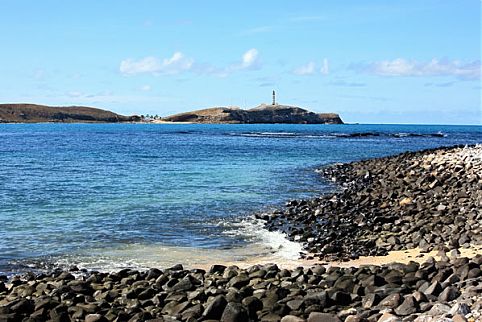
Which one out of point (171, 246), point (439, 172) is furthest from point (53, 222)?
point (439, 172)

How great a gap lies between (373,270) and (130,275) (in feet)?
13.9

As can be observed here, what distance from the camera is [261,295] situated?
8234 millimetres

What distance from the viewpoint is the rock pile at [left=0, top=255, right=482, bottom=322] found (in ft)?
23.4

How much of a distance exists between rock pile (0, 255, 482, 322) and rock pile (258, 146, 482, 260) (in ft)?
11.1

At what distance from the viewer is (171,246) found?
14.1m

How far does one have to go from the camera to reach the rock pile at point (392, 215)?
516 inches

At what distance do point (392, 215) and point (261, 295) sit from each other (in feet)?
31.8

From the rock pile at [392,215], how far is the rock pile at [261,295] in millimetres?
3395

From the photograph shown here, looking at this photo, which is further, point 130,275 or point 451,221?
point 451,221

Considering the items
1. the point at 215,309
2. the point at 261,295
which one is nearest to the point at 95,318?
the point at 215,309

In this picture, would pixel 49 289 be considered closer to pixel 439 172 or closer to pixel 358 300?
pixel 358 300

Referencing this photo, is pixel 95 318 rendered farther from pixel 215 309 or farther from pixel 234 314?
pixel 234 314

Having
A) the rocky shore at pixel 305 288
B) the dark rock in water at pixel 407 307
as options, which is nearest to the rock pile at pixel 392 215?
the rocky shore at pixel 305 288

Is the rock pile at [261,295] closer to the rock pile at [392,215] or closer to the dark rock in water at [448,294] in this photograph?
the dark rock in water at [448,294]
